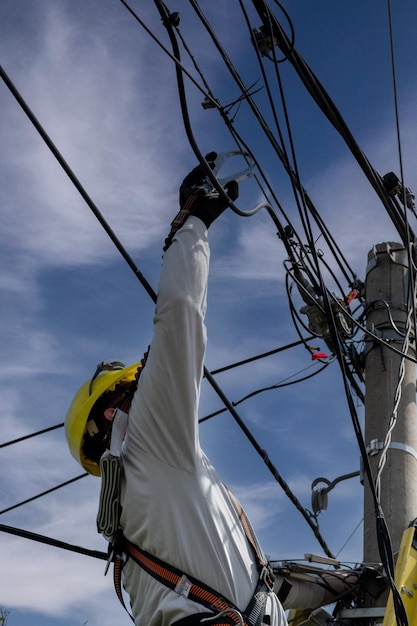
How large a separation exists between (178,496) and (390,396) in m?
2.55

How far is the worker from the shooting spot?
9.75ft

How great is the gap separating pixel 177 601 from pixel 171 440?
516 mm

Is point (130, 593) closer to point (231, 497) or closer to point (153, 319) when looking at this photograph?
point (231, 497)

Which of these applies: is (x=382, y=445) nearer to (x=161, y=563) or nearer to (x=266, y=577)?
(x=266, y=577)

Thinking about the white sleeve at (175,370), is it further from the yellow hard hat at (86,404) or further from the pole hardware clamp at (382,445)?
the pole hardware clamp at (382,445)

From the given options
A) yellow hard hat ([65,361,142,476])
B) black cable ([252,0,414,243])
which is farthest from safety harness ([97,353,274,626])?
black cable ([252,0,414,243])

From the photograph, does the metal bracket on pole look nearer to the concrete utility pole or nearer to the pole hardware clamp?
the concrete utility pole

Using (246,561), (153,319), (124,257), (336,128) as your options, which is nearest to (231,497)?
(246,561)

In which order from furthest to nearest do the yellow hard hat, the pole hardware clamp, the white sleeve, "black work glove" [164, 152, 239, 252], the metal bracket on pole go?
the metal bracket on pole
the pole hardware clamp
the yellow hard hat
"black work glove" [164, 152, 239, 252]
the white sleeve

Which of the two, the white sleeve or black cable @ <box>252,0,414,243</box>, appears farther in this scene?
black cable @ <box>252,0,414,243</box>

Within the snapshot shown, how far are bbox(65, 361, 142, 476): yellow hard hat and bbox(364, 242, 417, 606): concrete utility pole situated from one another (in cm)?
188

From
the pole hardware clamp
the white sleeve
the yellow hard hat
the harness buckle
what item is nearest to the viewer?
the white sleeve

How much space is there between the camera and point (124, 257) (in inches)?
197

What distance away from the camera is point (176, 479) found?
3.07 m
